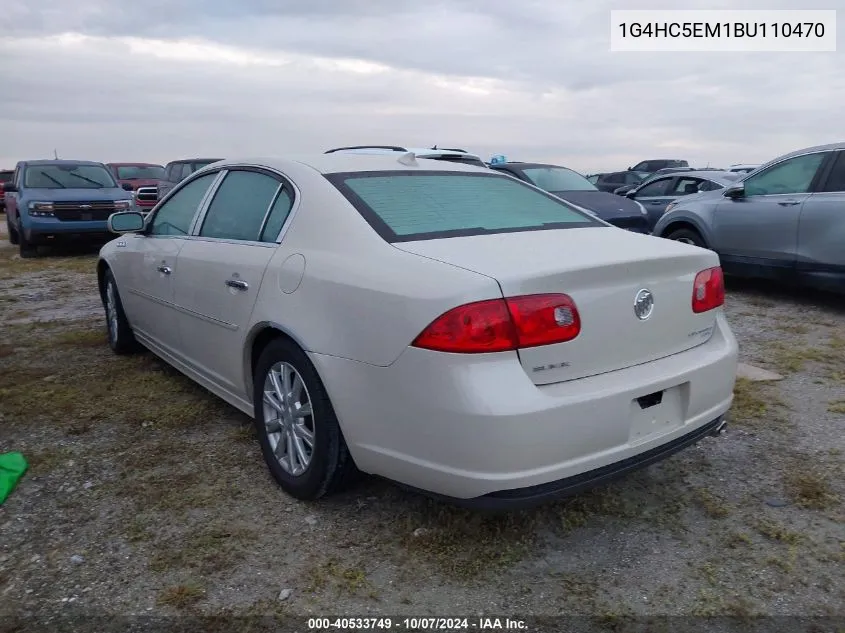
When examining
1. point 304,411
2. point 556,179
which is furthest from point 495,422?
point 556,179

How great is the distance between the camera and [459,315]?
2.36 metres

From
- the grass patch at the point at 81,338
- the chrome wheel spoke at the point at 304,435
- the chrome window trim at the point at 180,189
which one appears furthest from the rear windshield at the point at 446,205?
the grass patch at the point at 81,338

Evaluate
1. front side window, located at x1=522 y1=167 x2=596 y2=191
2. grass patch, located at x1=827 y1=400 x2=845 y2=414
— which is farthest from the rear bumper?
front side window, located at x1=522 y1=167 x2=596 y2=191

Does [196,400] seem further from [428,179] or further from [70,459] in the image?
[428,179]

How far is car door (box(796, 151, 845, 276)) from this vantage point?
6484 mm

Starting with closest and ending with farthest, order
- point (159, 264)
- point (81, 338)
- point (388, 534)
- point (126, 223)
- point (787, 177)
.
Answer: point (388, 534), point (159, 264), point (126, 223), point (81, 338), point (787, 177)

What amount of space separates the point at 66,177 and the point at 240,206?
35.2 ft

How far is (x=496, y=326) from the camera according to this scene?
2.36 meters

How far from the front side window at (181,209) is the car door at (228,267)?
196 mm

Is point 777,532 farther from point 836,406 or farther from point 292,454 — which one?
point 292,454

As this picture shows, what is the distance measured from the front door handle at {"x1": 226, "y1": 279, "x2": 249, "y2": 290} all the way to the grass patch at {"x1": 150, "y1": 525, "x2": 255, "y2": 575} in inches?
41.6

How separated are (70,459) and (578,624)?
8.52 ft

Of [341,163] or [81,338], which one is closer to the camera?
[341,163]

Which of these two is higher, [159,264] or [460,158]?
[460,158]
